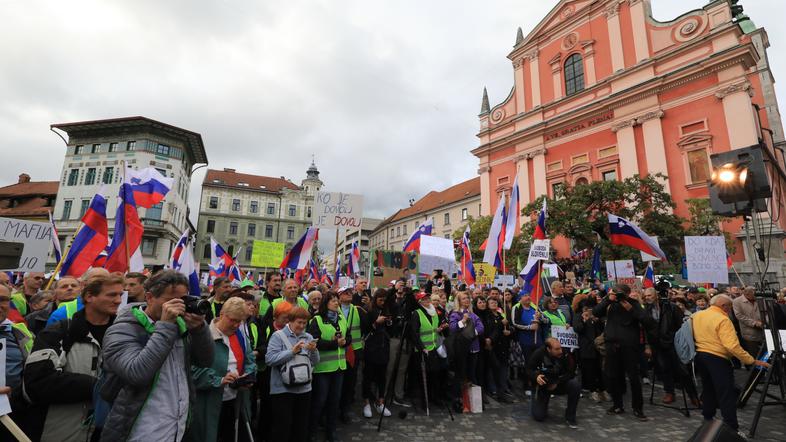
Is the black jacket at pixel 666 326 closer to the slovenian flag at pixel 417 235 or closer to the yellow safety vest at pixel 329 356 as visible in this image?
the yellow safety vest at pixel 329 356

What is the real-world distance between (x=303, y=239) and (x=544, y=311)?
20.2 feet

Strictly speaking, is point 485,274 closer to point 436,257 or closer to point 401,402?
point 436,257

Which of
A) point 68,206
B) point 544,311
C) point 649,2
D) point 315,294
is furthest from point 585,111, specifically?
point 68,206

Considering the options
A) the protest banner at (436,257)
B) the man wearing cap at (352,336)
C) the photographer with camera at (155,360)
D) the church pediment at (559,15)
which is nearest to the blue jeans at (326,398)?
the man wearing cap at (352,336)

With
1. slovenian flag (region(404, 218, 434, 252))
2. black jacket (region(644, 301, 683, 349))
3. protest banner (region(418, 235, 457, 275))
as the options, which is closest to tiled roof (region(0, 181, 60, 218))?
slovenian flag (region(404, 218, 434, 252))

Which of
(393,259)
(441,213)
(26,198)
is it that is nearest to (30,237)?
(393,259)

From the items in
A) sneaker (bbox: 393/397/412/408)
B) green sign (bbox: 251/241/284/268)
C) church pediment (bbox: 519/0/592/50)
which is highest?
church pediment (bbox: 519/0/592/50)

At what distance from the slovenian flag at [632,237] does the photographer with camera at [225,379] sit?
9.25 meters

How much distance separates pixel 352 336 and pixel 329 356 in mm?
998

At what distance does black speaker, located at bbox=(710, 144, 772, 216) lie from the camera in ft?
19.5

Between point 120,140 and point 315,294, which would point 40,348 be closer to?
point 315,294

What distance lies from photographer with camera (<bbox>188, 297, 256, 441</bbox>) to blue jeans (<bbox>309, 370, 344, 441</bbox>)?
101 centimetres

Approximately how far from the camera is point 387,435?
5.36m

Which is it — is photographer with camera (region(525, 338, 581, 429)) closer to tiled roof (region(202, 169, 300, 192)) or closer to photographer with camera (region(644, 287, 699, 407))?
photographer with camera (region(644, 287, 699, 407))
